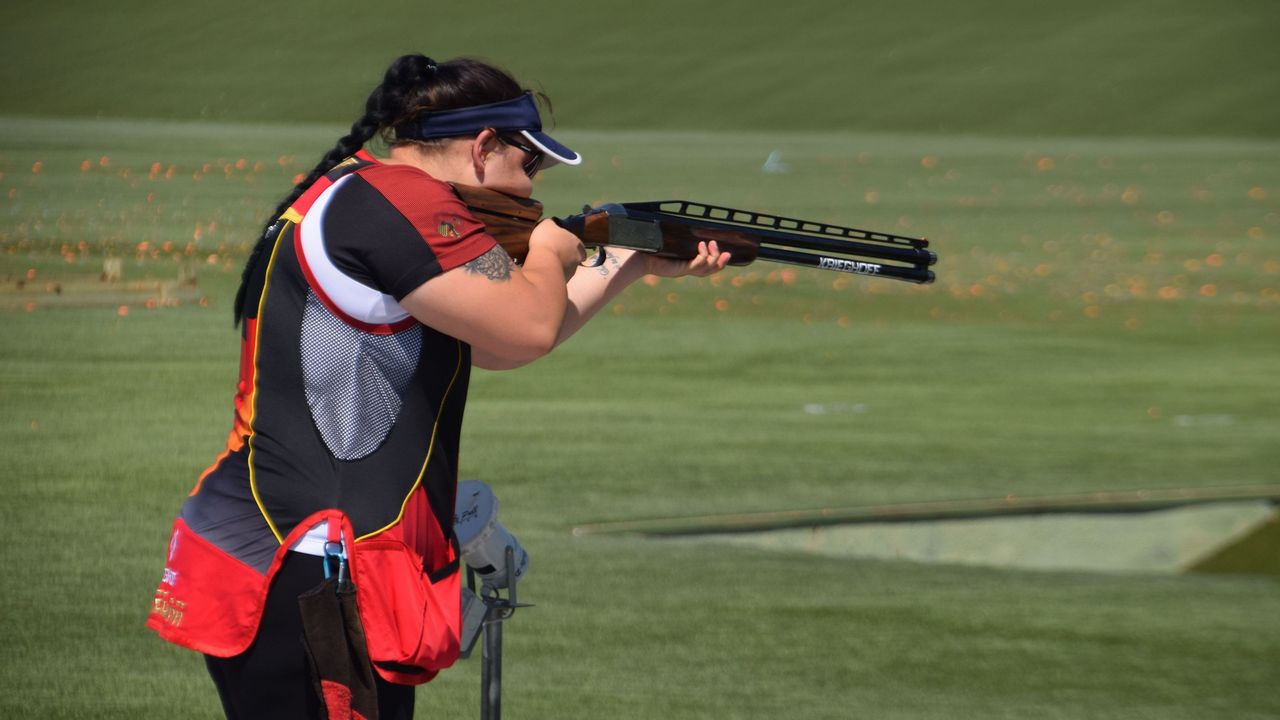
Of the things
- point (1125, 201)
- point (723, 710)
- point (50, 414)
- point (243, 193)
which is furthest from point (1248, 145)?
point (723, 710)

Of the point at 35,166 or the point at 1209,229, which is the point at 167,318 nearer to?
the point at 35,166


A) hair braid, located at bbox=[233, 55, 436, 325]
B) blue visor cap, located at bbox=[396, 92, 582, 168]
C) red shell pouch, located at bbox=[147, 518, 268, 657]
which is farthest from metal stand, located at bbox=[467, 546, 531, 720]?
blue visor cap, located at bbox=[396, 92, 582, 168]

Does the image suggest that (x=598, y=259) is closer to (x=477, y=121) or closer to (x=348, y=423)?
(x=477, y=121)

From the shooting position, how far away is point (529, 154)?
2812 mm

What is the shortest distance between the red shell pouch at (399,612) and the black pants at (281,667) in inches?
2.8

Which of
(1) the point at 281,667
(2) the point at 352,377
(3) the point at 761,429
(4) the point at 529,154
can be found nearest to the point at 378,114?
(4) the point at 529,154

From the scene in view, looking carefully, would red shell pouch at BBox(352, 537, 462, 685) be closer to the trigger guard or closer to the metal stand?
the metal stand

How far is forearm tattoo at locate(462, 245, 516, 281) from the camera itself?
2.60 metres

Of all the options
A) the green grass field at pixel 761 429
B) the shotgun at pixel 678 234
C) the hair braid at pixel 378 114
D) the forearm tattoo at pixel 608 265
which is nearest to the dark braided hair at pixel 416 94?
the hair braid at pixel 378 114

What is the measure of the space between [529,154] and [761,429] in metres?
7.93

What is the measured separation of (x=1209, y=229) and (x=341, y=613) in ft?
97.5

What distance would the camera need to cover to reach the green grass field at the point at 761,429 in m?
5.69

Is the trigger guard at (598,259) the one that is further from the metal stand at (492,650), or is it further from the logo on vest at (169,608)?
the logo on vest at (169,608)

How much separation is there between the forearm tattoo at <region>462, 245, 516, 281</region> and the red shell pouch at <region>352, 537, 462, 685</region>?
1.44 ft
